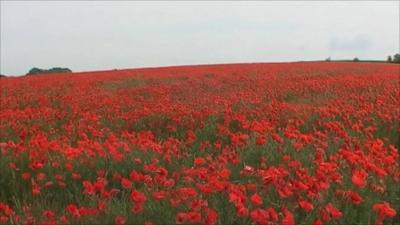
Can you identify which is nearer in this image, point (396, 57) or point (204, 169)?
point (204, 169)

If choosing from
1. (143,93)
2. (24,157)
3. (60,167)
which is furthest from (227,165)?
(143,93)

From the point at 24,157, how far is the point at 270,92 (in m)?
7.30

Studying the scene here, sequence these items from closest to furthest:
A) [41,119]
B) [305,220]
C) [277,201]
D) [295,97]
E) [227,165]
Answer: [305,220]
[277,201]
[227,165]
[41,119]
[295,97]

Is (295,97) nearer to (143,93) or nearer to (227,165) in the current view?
(143,93)

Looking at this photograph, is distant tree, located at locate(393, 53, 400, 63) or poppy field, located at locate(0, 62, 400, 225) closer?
poppy field, located at locate(0, 62, 400, 225)

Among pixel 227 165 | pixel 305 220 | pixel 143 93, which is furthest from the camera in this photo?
pixel 143 93

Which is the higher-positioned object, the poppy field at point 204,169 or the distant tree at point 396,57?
the poppy field at point 204,169

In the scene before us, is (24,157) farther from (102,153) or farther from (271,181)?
(271,181)

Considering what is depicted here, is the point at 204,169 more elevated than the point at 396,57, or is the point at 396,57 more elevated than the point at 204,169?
the point at 204,169

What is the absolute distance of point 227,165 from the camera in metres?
5.32

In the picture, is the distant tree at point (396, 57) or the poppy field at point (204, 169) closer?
the poppy field at point (204, 169)

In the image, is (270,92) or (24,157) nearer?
(24,157)

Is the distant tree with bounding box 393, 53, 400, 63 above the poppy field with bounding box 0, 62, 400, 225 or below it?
below

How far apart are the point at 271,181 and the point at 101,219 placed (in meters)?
1.19
